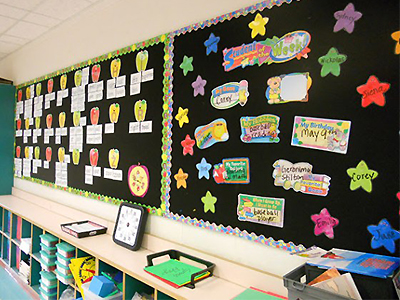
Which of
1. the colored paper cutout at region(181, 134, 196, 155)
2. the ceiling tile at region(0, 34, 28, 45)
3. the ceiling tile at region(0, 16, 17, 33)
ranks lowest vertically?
the colored paper cutout at region(181, 134, 196, 155)

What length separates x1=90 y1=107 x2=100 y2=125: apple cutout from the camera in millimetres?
2664

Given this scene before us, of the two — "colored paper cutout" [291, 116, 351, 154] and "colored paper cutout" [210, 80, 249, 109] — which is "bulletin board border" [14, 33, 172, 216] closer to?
"colored paper cutout" [210, 80, 249, 109]

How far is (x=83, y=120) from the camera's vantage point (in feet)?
9.36

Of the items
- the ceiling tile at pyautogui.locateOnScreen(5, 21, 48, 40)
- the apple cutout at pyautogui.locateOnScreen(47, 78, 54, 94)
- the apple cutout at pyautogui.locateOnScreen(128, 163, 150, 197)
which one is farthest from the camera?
the apple cutout at pyautogui.locateOnScreen(47, 78, 54, 94)

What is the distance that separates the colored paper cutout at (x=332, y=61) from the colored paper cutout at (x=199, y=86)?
684 mm

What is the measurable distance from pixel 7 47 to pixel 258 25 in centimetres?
398

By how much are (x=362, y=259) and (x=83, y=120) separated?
2.54 meters

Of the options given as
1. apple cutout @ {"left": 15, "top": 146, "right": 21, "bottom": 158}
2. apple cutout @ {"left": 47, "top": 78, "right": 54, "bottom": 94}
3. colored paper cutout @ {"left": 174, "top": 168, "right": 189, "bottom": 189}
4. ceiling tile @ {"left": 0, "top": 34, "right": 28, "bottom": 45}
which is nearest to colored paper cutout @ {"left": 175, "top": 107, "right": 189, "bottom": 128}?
colored paper cutout @ {"left": 174, "top": 168, "right": 189, "bottom": 189}

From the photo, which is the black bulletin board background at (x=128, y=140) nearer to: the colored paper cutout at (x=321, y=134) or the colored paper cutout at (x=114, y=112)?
the colored paper cutout at (x=114, y=112)

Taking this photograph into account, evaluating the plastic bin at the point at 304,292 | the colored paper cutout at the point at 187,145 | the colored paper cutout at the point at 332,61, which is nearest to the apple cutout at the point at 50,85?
the colored paper cutout at the point at 187,145

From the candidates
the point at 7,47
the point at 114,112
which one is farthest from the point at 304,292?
the point at 7,47

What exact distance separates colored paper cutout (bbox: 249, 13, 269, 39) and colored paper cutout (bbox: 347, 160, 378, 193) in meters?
0.78

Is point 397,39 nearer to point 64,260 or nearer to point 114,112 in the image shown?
point 114,112

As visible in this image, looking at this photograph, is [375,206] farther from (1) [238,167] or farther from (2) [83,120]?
(2) [83,120]
